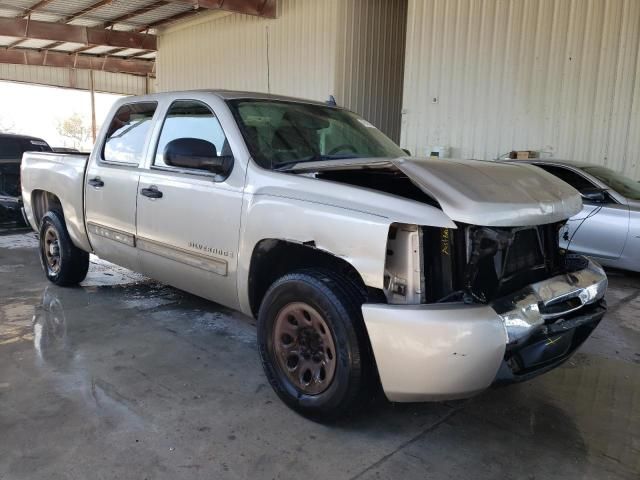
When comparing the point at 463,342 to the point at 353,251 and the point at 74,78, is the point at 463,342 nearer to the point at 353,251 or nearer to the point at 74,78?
the point at 353,251

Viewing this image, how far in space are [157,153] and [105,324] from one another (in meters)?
1.50

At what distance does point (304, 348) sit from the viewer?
9.71 ft

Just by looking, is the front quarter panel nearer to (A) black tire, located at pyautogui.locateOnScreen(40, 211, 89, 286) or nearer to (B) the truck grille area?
(B) the truck grille area

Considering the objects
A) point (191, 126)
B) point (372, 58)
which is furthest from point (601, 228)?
point (372, 58)

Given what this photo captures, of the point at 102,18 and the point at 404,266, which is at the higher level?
the point at 102,18

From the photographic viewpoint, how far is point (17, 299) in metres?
5.16

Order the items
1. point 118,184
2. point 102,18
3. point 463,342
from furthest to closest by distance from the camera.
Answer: point 102,18
point 118,184
point 463,342

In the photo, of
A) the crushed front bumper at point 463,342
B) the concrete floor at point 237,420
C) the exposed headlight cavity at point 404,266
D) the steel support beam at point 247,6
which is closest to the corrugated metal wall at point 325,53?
the steel support beam at point 247,6

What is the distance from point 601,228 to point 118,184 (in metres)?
5.41

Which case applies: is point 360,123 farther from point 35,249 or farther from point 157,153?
point 35,249

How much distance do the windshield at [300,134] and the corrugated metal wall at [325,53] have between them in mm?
7148

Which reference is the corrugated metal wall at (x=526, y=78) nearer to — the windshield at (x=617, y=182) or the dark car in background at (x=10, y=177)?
the windshield at (x=617, y=182)

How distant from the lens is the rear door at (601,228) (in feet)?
20.9

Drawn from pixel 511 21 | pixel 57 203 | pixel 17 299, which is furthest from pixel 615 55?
pixel 17 299
